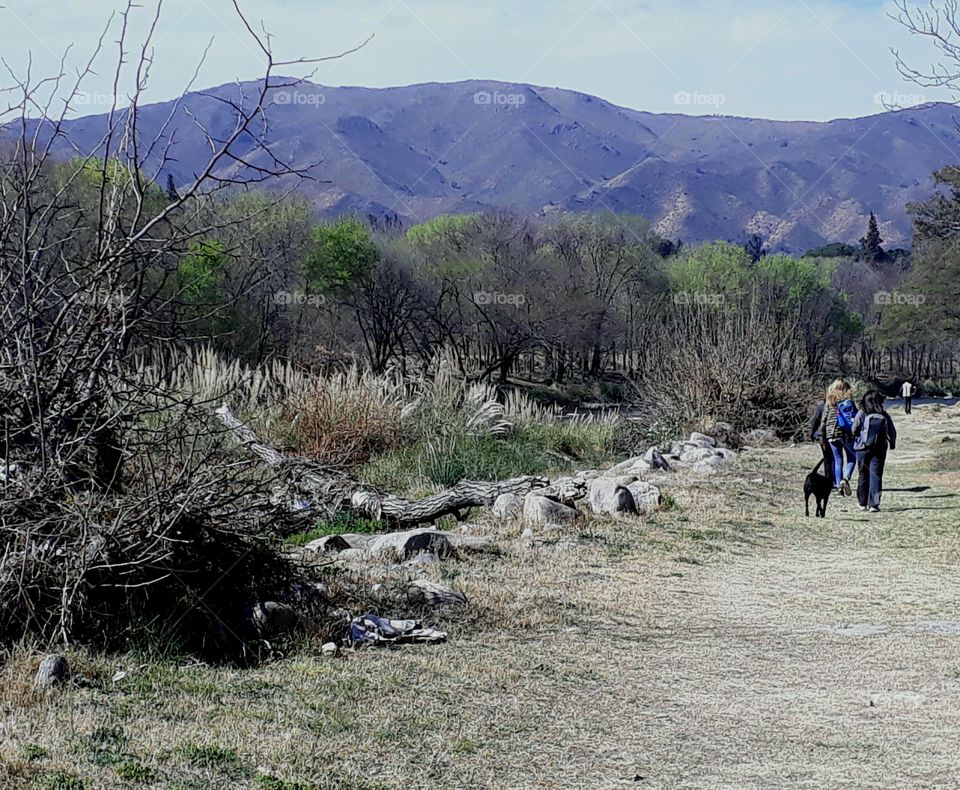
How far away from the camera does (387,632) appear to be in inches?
257

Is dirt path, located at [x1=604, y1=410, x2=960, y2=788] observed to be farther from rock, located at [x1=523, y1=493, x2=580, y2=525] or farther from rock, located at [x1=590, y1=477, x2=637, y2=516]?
rock, located at [x1=523, y1=493, x2=580, y2=525]

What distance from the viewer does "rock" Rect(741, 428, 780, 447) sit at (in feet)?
72.0

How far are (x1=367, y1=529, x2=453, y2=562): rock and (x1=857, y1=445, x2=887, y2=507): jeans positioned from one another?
19.1ft

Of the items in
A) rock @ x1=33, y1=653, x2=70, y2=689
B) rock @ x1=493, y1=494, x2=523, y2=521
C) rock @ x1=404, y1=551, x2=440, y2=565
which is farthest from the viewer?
rock @ x1=493, y1=494, x2=523, y2=521

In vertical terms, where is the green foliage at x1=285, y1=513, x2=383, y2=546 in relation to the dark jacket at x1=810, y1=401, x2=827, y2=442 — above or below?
below

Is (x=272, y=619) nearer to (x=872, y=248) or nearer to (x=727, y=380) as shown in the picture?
(x=727, y=380)

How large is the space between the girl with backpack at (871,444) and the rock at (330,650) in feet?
26.7

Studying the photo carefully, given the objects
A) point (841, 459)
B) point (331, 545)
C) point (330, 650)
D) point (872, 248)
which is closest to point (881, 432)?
point (841, 459)

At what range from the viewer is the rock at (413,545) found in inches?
354

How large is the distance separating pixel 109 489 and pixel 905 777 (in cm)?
411
